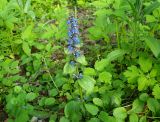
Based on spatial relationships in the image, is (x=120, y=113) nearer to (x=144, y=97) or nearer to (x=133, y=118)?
(x=133, y=118)

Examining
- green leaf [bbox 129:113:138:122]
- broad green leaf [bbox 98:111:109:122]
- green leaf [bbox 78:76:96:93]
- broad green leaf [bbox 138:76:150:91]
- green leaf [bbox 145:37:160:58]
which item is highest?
green leaf [bbox 145:37:160:58]

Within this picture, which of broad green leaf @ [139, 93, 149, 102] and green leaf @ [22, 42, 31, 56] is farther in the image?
green leaf @ [22, 42, 31, 56]

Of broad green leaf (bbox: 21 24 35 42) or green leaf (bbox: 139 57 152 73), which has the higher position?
broad green leaf (bbox: 21 24 35 42)

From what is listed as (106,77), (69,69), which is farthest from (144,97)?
(69,69)

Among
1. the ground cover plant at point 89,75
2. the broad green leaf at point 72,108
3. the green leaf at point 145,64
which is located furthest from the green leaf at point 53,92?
the green leaf at point 145,64

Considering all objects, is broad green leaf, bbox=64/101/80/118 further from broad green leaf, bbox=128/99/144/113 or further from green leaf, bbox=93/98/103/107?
broad green leaf, bbox=128/99/144/113

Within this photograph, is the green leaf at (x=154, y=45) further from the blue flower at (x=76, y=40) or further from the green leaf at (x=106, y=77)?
the blue flower at (x=76, y=40)

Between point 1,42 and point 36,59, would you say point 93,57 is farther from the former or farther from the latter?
point 1,42

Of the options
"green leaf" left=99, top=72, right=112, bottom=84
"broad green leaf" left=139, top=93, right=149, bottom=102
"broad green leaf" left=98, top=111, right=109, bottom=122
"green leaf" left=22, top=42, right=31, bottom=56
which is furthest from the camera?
"green leaf" left=22, top=42, right=31, bottom=56

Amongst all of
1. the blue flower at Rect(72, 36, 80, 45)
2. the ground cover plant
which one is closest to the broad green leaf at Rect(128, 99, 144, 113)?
the ground cover plant
